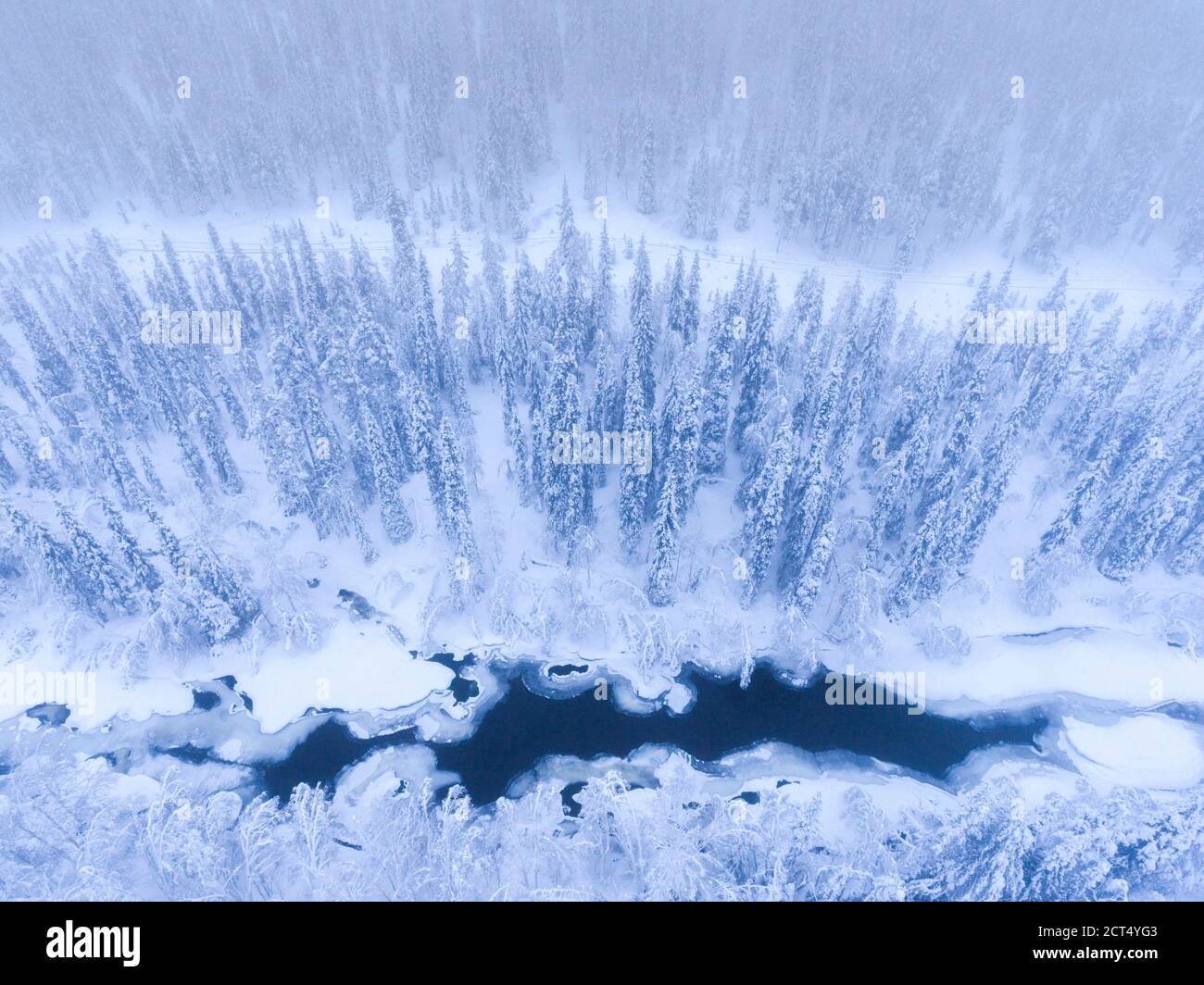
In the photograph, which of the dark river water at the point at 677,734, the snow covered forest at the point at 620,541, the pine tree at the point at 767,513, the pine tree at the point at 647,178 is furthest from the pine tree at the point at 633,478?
the pine tree at the point at 647,178

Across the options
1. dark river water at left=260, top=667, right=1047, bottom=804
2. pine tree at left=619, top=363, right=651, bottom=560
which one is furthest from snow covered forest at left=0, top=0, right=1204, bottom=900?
dark river water at left=260, top=667, right=1047, bottom=804

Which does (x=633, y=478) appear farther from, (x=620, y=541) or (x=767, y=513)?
(x=767, y=513)

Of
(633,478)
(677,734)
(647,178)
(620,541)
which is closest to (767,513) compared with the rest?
(633,478)

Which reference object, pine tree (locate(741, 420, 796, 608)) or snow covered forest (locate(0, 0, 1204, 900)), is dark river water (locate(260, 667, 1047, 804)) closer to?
snow covered forest (locate(0, 0, 1204, 900))

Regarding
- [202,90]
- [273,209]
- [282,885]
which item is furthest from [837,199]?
[202,90]

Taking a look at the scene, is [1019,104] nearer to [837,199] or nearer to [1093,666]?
[837,199]

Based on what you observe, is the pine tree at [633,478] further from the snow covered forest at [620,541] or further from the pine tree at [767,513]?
the pine tree at [767,513]
